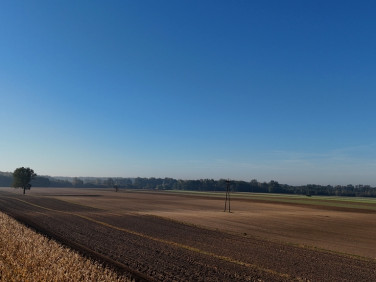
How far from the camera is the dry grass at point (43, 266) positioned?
14.3 metres

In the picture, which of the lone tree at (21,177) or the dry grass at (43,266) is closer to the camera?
the dry grass at (43,266)

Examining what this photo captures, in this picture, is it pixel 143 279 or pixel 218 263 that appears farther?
pixel 218 263

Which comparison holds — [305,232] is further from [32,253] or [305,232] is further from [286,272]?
[32,253]

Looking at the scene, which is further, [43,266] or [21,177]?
[21,177]

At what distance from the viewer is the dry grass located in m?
14.3

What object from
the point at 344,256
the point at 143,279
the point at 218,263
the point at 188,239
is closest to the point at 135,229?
the point at 188,239

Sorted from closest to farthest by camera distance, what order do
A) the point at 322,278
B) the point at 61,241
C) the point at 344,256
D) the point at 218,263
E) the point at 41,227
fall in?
the point at 322,278 < the point at 218,263 < the point at 344,256 < the point at 61,241 < the point at 41,227

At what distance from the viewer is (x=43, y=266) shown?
15836mm

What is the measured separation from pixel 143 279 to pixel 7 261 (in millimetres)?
7610

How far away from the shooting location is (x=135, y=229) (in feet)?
113

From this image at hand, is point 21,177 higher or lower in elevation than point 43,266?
higher

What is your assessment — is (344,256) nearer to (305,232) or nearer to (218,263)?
(218,263)

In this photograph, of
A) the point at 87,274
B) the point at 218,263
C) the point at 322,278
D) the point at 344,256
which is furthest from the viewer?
the point at 344,256

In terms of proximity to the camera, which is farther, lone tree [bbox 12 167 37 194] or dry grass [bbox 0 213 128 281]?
lone tree [bbox 12 167 37 194]
